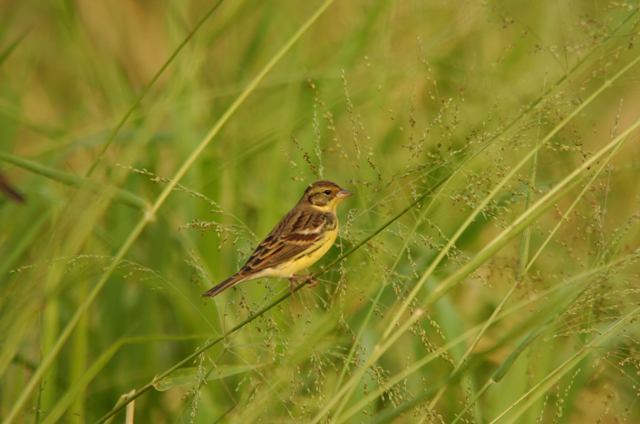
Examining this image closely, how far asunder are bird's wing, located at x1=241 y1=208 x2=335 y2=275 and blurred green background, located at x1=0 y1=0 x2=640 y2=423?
5.2 inches

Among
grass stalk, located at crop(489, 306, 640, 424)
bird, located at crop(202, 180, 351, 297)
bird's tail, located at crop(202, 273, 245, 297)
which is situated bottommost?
grass stalk, located at crop(489, 306, 640, 424)

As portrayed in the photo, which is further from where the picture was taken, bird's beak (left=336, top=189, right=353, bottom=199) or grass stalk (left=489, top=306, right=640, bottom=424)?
bird's beak (left=336, top=189, right=353, bottom=199)

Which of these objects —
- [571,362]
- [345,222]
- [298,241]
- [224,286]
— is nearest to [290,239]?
[298,241]

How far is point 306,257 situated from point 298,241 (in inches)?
2.6

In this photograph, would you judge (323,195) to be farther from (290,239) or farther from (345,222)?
(345,222)

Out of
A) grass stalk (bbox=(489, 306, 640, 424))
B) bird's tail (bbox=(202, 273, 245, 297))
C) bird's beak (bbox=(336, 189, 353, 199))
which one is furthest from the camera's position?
bird's beak (bbox=(336, 189, 353, 199))

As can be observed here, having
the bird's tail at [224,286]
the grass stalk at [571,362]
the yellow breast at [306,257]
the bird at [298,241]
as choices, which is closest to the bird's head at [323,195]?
the bird at [298,241]

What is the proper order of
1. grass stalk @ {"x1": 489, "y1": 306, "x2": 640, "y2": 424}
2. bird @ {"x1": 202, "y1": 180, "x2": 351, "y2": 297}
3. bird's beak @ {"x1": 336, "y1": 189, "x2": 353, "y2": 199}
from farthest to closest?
1. bird's beak @ {"x1": 336, "y1": 189, "x2": 353, "y2": 199}
2. bird @ {"x1": 202, "y1": 180, "x2": 351, "y2": 297}
3. grass stalk @ {"x1": 489, "y1": 306, "x2": 640, "y2": 424}

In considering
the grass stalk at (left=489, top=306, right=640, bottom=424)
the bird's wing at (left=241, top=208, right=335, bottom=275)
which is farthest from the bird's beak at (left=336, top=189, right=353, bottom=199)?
the grass stalk at (left=489, top=306, right=640, bottom=424)

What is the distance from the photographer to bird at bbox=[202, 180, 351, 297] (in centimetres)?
350

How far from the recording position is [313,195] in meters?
3.96

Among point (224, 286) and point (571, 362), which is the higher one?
point (224, 286)

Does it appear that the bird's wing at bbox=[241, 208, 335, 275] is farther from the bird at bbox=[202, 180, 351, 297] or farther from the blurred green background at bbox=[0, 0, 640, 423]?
the blurred green background at bbox=[0, 0, 640, 423]

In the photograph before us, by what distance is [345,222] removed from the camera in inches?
117
